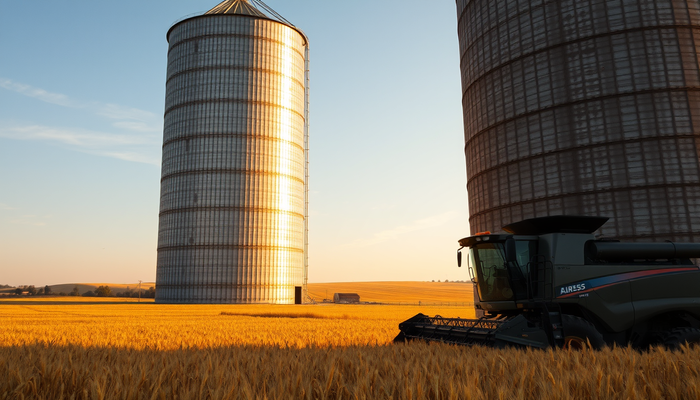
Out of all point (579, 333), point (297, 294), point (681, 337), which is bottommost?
point (297, 294)

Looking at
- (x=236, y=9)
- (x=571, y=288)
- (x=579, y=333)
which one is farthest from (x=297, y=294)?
(x=579, y=333)

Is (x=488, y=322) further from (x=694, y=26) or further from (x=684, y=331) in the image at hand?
(x=694, y=26)

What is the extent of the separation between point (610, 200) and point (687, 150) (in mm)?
3650

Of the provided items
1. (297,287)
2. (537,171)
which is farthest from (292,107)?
(537,171)

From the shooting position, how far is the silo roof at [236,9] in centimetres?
5554

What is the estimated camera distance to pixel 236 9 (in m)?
56.3

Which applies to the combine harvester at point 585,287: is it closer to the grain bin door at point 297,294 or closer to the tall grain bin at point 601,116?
the tall grain bin at point 601,116

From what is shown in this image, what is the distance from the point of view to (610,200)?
1950 cm

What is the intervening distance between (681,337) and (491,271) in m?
3.70

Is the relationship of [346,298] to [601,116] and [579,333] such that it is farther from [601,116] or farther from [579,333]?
[579,333]

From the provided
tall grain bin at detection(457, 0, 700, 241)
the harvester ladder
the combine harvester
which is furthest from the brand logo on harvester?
tall grain bin at detection(457, 0, 700, 241)

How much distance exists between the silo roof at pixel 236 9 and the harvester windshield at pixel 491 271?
5292 cm

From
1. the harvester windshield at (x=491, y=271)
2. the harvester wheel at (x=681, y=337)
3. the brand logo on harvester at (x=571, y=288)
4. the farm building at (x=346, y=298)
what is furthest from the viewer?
the farm building at (x=346, y=298)

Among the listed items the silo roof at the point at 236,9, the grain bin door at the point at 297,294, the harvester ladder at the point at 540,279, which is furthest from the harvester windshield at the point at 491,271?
the silo roof at the point at 236,9
